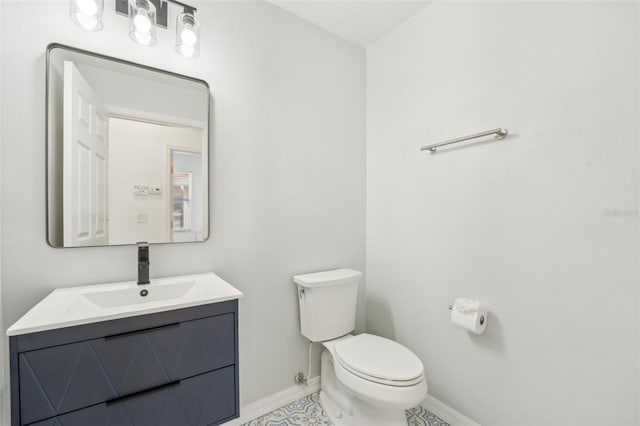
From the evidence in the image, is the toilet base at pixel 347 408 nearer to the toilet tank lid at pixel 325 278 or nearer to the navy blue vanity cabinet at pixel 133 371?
the toilet tank lid at pixel 325 278

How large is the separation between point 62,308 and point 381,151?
187 centimetres

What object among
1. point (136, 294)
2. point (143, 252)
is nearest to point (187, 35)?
point (143, 252)

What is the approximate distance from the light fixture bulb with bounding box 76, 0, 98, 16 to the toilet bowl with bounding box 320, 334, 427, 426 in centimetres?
186

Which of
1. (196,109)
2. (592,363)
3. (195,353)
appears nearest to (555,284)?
(592,363)

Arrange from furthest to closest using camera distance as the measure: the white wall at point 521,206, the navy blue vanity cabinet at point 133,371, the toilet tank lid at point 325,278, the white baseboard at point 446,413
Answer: the toilet tank lid at point 325,278 → the white baseboard at point 446,413 → the white wall at point 521,206 → the navy blue vanity cabinet at point 133,371

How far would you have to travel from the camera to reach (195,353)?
3.57 ft

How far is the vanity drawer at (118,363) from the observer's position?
2.78ft

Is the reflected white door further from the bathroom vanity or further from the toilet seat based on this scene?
the toilet seat

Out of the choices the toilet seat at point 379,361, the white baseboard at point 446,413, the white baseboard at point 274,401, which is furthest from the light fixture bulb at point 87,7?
the white baseboard at point 446,413

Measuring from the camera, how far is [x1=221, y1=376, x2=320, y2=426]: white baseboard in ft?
5.39

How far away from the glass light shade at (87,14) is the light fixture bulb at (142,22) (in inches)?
5.1

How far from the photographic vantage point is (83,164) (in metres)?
1.25

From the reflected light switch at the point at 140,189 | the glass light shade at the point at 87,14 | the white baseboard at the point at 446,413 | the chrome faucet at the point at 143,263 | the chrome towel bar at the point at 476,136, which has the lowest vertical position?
the white baseboard at the point at 446,413

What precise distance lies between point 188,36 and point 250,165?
2.19 feet
